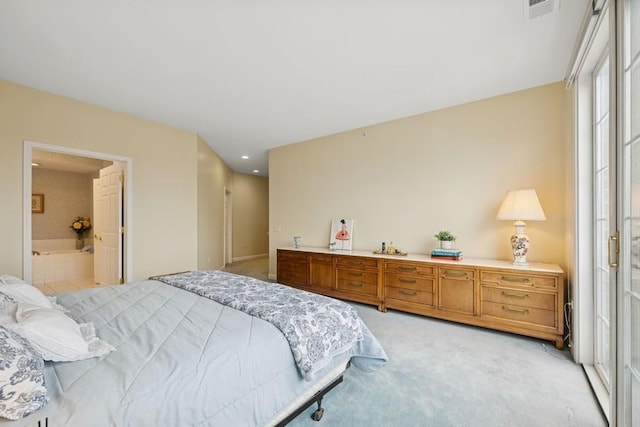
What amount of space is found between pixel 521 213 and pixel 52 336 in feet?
11.6

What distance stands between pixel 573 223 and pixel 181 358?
9.71 feet

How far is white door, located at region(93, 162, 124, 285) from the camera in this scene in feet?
12.9

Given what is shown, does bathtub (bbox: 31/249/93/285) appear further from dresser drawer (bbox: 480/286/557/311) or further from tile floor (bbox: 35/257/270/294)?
dresser drawer (bbox: 480/286/557/311)

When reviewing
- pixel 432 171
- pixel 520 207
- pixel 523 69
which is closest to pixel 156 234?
pixel 432 171

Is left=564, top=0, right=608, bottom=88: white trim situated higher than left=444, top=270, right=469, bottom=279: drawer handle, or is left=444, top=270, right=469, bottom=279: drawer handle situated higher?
left=564, top=0, right=608, bottom=88: white trim

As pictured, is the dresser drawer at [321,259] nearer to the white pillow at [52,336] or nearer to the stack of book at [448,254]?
the stack of book at [448,254]

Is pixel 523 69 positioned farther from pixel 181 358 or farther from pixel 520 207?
pixel 181 358

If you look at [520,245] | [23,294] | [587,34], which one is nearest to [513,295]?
[520,245]

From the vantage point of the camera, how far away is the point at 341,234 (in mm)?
4496

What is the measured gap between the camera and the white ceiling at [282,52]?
192 cm

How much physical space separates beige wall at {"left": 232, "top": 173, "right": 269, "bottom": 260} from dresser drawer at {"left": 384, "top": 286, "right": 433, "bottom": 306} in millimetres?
5472

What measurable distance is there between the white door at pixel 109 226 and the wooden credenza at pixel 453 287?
268cm

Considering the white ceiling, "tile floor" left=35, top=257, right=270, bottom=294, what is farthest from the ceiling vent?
"tile floor" left=35, top=257, right=270, bottom=294

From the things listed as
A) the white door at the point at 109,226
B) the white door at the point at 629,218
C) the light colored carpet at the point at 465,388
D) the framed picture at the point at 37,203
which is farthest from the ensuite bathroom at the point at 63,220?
the white door at the point at 629,218
